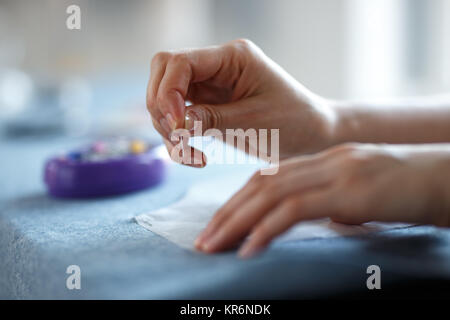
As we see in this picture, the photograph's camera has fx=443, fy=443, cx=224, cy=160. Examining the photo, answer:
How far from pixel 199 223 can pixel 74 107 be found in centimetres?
139

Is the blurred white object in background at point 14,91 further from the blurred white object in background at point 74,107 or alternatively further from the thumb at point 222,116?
the thumb at point 222,116

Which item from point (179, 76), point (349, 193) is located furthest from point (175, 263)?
point (179, 76)

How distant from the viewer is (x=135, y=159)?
70 centimetres

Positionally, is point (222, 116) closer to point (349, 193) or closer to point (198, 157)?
point (198, 157)

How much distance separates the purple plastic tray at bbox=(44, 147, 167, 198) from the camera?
0.67 meters

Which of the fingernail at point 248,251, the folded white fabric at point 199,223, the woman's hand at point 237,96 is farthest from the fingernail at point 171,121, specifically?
the fingernail at point 248,251

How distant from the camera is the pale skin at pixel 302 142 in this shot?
14.8 inches

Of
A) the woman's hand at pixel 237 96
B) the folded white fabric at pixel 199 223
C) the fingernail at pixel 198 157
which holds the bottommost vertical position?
the folded white fabric at pixel 199 223

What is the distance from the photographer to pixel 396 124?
0.68 meters

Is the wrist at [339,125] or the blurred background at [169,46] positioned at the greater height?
the blurred background at [169,46]

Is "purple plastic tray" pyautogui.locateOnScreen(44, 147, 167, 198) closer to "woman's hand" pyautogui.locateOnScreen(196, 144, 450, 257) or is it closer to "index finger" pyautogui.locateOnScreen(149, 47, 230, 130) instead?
"index finger" pyautogui.locateOnScreen(149, 47, 230, 130)
